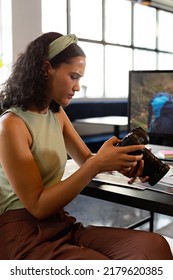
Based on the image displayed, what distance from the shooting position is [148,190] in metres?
1.00

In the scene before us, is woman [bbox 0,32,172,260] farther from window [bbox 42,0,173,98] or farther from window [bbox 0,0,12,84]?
window [bbox 42,0,173,98]

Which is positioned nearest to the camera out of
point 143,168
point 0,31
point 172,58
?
point 143,168

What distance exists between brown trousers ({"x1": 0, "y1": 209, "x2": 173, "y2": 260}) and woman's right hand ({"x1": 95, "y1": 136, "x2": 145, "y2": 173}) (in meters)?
0.21

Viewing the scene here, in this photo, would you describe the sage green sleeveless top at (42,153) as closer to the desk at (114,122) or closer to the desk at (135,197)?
the desk at (135,197)

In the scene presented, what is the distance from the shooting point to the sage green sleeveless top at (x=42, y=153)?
3.17 feet

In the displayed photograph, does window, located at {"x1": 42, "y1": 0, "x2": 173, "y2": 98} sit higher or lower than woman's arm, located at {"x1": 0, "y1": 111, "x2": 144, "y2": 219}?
higher

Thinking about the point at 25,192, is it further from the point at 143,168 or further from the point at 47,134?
the point at 143,168

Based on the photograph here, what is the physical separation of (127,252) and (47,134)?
405 millimetres

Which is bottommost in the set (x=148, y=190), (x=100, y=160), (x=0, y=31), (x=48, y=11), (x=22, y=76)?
(x=148, y=190)

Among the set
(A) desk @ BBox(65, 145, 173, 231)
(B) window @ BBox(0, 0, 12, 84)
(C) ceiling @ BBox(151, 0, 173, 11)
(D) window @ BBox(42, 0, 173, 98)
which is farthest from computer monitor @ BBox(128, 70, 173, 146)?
(C) ceiling @ BBox(151, 0, 173, 11)

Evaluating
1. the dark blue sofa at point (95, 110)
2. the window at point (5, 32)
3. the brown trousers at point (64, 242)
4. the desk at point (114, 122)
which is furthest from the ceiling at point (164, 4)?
the brown trousers at point (64, 242)

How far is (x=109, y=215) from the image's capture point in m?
2.75

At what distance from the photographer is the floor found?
8.36 ft
